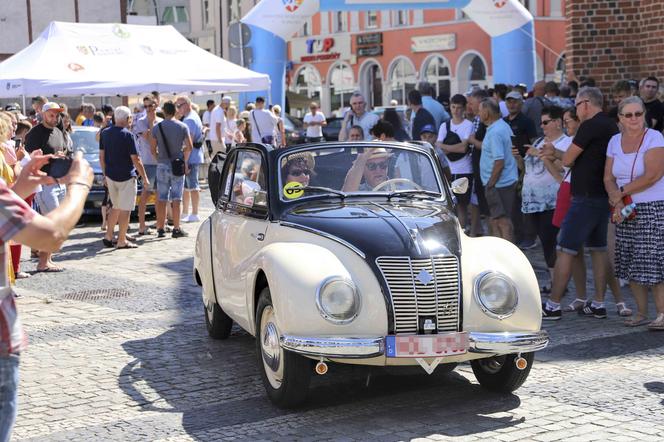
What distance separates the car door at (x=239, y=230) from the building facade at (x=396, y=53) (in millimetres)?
34965

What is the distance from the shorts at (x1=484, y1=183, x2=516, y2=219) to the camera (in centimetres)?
1113

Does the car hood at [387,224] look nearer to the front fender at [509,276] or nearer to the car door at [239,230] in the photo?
the front fender at [509,276]

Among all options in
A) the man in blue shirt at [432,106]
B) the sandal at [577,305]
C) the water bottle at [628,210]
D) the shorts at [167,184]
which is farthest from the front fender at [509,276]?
the shorts at [167,184]

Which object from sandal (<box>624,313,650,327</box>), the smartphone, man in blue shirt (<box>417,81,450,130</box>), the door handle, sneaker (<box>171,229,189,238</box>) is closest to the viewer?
the smartphone

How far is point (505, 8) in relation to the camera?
75.8 ft

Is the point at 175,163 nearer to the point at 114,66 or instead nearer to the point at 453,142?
the point at 453,142

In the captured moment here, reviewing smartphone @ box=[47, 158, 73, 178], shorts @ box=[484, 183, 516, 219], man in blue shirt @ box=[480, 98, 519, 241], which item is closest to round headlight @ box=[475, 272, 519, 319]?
smartphone @ box=[47, 158, 73, 178]

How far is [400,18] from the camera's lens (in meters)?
54.0

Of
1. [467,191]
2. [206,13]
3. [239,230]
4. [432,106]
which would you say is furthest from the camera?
[206,13]

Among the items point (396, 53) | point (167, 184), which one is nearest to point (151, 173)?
point (167, 184)

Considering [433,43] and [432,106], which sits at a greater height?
[433,43]

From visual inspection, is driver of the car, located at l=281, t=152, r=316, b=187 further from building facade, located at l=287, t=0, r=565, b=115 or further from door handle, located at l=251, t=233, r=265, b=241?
building facade, located at l=287, t=0, r=565, b=115

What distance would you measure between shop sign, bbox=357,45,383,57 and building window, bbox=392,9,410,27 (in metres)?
1.48

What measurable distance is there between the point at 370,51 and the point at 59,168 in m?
52.0
